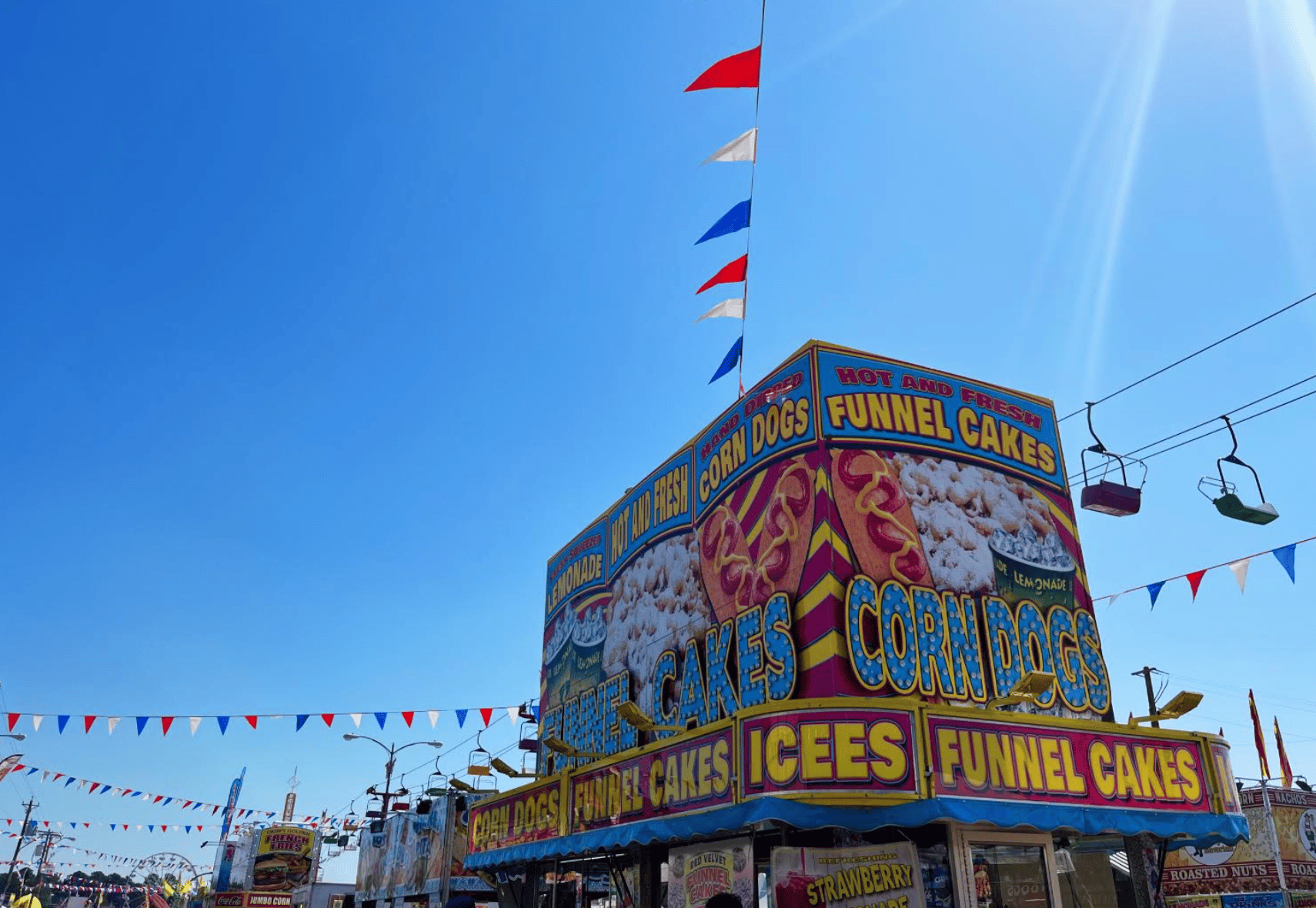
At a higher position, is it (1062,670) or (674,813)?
(1062,670)

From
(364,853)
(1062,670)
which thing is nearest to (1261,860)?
(1062,670)

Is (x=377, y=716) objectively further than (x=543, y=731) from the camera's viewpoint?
Yes

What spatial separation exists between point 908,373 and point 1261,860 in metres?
28.0

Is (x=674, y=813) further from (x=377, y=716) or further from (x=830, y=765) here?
(x=377, y=716)

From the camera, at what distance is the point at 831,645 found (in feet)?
38.2

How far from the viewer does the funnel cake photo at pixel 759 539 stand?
12.9 m

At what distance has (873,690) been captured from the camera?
11.6m

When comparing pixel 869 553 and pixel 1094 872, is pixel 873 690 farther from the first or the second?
pixel 1094 872

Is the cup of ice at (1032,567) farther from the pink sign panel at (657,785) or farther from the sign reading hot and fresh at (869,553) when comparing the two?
the pink sign panel at (657,785)

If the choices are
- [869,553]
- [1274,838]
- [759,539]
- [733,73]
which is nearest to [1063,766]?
[869,553]

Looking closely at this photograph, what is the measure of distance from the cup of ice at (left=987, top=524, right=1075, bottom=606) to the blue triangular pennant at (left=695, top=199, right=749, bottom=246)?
5945 mm

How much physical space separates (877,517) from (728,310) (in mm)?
4155

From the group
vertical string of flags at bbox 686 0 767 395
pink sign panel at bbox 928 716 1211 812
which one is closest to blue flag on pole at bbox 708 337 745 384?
vertical string of flags at bbox 686 0 767 395

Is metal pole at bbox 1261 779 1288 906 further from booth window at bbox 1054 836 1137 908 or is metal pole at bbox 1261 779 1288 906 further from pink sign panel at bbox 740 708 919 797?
pink sign panel at bbox 740 708 919 797
